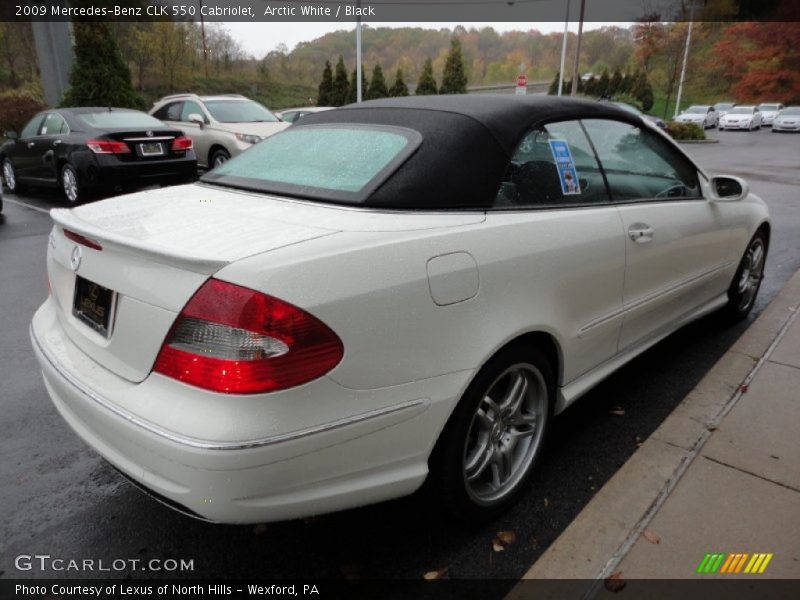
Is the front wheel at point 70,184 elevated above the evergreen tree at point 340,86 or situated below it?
below

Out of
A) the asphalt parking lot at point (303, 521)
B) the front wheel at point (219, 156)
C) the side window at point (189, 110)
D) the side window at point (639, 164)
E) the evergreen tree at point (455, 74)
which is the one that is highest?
the evergreen tree at point (455, 74)

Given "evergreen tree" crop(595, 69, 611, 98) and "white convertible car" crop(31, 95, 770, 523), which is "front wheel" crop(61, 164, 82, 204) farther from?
"evergreen tree" crop(595, 69, 611, 98)

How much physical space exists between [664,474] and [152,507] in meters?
Result: 2.15

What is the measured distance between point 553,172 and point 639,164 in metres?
0.93

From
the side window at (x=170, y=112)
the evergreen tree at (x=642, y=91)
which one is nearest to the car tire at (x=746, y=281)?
the side window at (x=170, y=112)

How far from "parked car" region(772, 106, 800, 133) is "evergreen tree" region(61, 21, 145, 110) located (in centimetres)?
3639

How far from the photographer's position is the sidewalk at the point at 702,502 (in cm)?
202

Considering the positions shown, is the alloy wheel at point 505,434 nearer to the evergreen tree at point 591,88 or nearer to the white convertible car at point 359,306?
the white convertible car at point 359,306

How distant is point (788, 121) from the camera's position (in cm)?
3475

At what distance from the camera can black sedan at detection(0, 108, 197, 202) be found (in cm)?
826

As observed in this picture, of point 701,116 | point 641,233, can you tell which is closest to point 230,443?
point 641,233

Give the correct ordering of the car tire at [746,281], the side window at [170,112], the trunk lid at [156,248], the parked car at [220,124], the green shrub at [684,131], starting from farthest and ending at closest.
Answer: the green shrub at [684,131], the side window at [170,112], the parked car at [220,124], the car tire at [746,281], the trunk lid at [156,248]

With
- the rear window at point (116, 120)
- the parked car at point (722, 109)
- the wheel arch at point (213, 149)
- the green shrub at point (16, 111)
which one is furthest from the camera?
the parked car at point (722, 109)

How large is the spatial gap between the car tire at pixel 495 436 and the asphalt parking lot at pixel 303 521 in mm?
118
